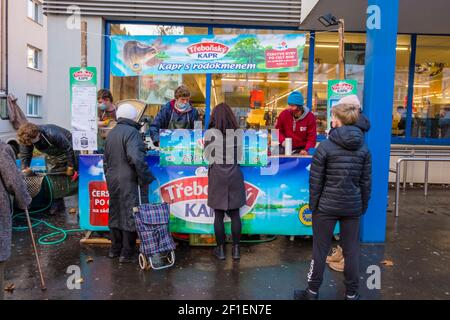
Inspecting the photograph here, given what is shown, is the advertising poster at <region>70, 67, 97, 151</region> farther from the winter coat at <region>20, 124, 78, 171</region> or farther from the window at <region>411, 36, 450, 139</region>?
the window at <region>411, 36, 450, 139</region>

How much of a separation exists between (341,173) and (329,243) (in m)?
0.63

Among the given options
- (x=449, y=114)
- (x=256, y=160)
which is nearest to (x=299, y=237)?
(x=256, y=160)

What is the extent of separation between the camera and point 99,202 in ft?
16.0

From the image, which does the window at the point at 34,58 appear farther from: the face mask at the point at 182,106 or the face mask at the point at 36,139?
the face mask at the point at 182,106

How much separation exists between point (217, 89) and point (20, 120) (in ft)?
21.2

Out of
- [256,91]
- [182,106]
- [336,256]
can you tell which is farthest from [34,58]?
[336,256]

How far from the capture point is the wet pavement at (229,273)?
3.66m

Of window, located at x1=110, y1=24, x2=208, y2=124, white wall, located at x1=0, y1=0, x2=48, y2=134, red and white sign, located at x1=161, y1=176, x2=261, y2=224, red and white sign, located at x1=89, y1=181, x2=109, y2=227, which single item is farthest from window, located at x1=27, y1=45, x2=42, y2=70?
red and white sign, located at x1=161, y1=176, x2=261, y2=224

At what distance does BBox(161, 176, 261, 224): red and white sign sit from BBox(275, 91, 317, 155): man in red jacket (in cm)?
109

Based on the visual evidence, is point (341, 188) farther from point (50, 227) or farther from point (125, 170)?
point (50, 227)

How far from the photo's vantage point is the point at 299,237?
5324 mm

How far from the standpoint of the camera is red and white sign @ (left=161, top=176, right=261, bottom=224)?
477 cm
